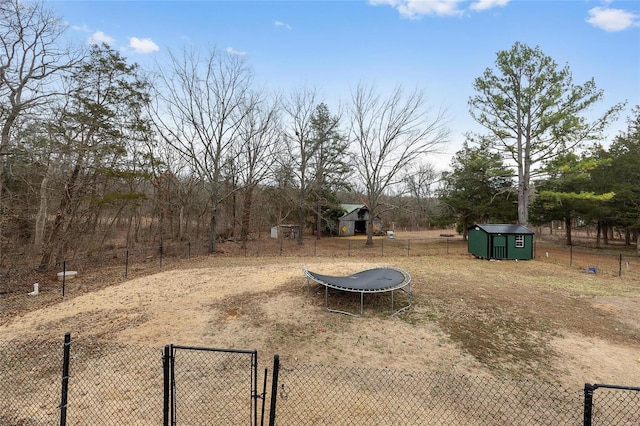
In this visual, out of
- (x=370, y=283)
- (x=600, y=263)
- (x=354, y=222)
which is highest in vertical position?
(x=354, y=222)

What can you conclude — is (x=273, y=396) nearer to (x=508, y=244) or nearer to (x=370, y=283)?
(x=370, y=283)

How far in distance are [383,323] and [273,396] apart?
14.8 feet

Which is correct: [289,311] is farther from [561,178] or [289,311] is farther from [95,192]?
[561,178]

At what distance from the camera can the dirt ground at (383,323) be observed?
5605mm

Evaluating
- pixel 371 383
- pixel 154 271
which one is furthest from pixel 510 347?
pixel 154 271

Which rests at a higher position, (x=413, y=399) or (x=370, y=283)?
(x=370, y=283)

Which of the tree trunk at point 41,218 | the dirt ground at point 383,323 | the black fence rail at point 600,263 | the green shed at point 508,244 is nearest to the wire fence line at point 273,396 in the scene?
the dirt ground at point 383,323

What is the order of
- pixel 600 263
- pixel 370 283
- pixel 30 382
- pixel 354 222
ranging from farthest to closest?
pixel 354 222
pixel 600 263
pixel 370 283
pixel 30 382

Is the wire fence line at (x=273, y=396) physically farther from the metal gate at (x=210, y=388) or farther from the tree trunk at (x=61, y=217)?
the tree trunk at (x=61, y=217)

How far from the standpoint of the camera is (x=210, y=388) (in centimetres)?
459

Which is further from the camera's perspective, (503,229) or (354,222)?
(354,222)

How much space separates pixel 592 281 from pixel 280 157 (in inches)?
695

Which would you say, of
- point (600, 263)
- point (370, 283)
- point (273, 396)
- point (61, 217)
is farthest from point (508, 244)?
point (61, 217)

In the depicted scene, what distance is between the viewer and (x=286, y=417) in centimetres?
394
